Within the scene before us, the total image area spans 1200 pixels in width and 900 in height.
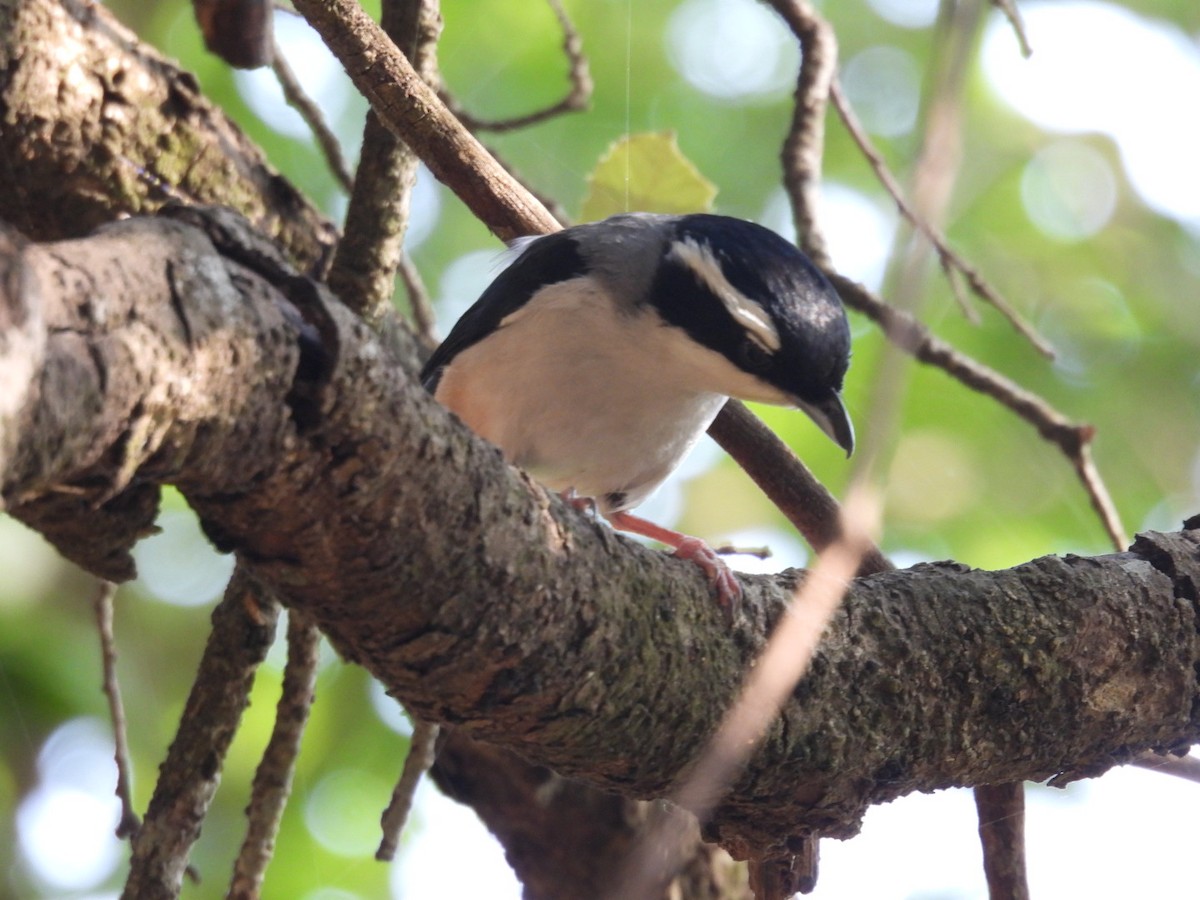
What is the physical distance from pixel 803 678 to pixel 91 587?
170 inches

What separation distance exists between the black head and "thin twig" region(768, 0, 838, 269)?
575mm

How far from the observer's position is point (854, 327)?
251 inches

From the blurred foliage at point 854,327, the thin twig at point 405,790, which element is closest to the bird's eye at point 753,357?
the thin twig at point 405,790

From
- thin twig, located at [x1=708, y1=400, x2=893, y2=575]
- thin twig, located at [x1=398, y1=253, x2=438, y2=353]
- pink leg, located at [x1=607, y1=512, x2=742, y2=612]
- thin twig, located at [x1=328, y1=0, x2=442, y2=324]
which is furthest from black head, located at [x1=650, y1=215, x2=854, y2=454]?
thin twig, located at [x1=398, y1=253, x2=438, y2=353]

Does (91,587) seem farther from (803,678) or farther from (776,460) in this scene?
(803,678)

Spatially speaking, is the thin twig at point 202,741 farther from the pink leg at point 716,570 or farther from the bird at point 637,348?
the pink leg at point 716,570

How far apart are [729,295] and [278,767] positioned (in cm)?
187

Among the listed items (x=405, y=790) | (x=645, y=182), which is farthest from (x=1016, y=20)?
(x=405, y=790)

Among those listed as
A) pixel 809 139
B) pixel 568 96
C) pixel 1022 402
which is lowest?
pixel 1022 402

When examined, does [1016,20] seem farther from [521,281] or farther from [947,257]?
[521,281]

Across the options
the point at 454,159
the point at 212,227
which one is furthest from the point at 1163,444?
the point at 212,227

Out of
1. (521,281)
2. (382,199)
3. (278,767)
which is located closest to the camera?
(278,767)

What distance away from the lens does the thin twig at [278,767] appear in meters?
3.54

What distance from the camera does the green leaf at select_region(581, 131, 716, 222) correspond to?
4.74 m
